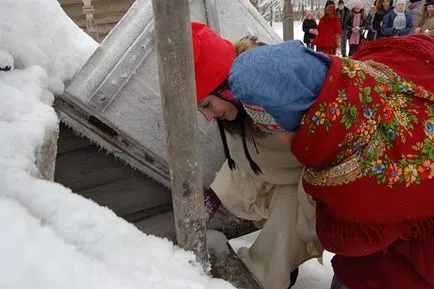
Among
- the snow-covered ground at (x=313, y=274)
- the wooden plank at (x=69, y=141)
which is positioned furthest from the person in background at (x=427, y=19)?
the wooden plank at (x=69, y=141)

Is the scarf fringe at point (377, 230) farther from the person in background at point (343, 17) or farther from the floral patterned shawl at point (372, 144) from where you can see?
the person in background at point (343, 17)

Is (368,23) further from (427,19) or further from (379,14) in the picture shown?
(427,19)

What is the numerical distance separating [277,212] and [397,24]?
18.0 ft

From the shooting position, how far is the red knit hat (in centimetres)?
158

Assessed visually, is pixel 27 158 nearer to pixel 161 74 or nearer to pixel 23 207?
pixel 23 207

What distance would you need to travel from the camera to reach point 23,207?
108 cm

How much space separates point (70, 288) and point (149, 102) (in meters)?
1.32

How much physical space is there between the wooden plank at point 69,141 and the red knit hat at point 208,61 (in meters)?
0.78

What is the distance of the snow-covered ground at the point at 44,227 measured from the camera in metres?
0.95

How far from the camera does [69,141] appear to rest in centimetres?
211

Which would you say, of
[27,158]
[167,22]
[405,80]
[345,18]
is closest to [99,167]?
[27,158]

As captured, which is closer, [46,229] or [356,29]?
[46,229]

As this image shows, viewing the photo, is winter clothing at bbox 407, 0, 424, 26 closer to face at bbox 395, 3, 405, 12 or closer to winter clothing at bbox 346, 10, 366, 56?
face at bbox 395, 3, 405, 12

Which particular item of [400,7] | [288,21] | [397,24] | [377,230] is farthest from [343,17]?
[377,230]
